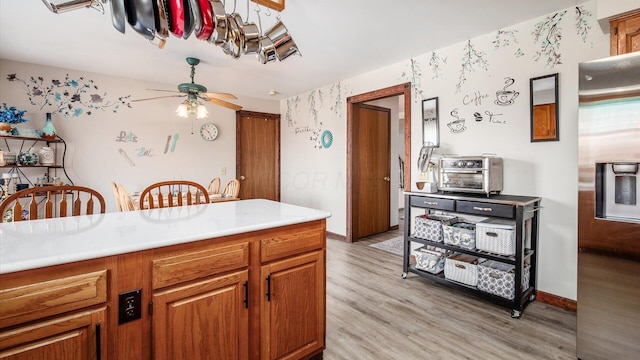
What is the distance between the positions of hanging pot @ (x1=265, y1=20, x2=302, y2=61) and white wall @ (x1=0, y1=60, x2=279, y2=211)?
3.35m

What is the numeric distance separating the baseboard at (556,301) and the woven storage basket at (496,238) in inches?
24.7

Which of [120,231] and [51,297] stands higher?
[120,231]

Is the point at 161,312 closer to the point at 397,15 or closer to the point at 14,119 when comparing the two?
the point at 397,15

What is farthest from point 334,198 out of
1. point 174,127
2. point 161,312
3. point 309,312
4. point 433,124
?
point 161,312

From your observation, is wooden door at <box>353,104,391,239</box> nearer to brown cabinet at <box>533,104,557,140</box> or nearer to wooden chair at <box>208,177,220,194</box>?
wooden chair at <box>208,177,220,194</box>

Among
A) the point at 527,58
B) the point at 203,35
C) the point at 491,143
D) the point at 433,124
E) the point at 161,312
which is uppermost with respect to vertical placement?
the point at 527,58

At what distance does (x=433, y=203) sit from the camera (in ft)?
9.39

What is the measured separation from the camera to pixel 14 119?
3402 mm

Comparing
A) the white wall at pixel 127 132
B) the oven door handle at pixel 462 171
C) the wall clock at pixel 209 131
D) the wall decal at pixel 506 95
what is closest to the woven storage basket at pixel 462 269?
the oven door handle at pixel 462 171

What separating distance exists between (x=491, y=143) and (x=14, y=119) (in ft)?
17.2

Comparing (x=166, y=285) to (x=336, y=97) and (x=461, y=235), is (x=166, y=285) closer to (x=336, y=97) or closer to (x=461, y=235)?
(x=461, y=235)

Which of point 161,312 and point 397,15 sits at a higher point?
point 397,15

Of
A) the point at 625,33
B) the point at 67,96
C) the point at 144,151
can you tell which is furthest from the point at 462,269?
the point at 67,96

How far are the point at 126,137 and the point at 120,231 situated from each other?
3.69m
